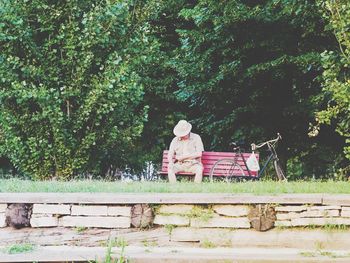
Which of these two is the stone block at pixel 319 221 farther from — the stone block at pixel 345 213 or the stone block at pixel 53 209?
the stone block at pixel 53 209

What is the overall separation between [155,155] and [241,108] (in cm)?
276

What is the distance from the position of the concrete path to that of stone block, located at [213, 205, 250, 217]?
320 millimetres

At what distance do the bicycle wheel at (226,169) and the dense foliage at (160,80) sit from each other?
1.73m

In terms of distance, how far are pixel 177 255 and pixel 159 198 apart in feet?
2.15

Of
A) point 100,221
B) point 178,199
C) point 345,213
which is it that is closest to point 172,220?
point 178,199

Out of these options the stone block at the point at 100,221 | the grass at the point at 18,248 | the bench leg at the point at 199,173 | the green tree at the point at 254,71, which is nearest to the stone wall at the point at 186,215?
the stone block at the point at 100,221

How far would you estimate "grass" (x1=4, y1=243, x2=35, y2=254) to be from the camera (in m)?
5.30

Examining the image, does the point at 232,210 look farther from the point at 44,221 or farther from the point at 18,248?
the point at 18,248

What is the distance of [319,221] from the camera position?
5574 millimetres

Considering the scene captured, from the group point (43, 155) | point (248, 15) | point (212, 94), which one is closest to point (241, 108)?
point (212, 94)

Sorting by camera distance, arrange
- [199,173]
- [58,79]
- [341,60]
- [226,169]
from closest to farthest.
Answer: [341,60]
[199,173]
[226,169]
[58,79]

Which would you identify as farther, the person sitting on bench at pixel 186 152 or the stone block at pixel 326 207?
the person sitting on bench at pixel 186 152

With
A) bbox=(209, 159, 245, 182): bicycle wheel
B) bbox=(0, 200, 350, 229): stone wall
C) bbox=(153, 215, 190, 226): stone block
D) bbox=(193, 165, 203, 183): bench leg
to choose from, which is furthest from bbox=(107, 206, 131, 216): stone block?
bbox=(209, 159, 245, 182): bicycle wheel

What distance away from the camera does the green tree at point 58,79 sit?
10.7 m
